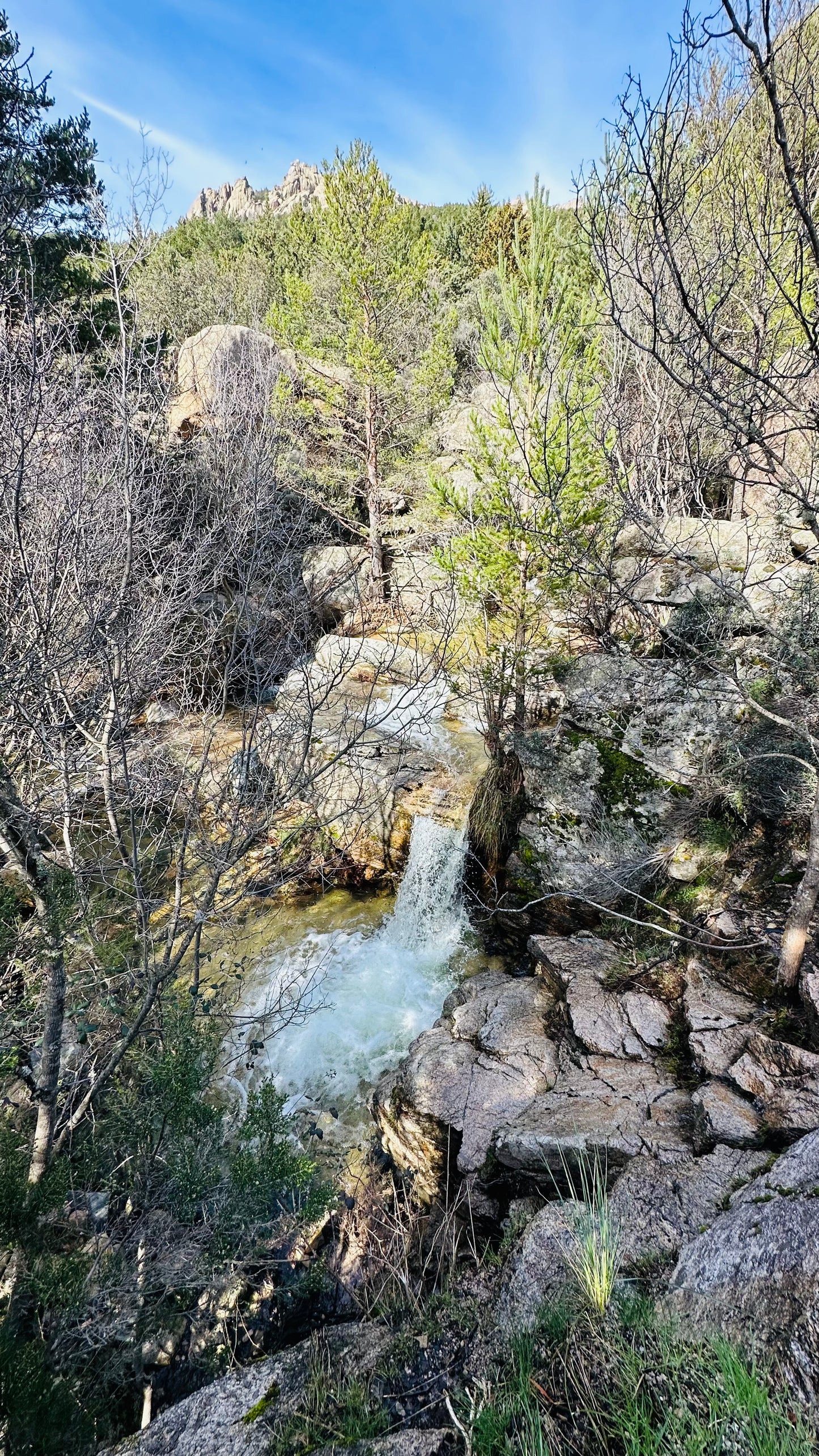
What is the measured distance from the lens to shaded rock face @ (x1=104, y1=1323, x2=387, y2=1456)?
2.19 m

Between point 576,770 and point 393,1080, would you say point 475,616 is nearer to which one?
point 576,770

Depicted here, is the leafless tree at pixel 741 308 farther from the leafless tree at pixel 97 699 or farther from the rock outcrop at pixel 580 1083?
the leafless tree at pixel 97 699

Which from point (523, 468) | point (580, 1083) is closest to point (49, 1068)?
point (580, 1083)

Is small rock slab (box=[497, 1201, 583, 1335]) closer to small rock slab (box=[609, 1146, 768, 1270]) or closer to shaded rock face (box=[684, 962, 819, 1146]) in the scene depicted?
small rock slab (box=[609, 1146, 768, 1270])

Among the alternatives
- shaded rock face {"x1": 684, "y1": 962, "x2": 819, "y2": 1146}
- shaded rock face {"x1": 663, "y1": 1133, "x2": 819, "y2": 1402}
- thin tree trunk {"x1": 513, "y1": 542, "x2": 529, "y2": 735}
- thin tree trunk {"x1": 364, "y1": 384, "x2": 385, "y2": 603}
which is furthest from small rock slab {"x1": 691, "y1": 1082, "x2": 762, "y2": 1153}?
thin tree trunk {"x1": 364, "y1": 384, "x2": 385, "y2": 603}

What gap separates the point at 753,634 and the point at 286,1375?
6430 mm

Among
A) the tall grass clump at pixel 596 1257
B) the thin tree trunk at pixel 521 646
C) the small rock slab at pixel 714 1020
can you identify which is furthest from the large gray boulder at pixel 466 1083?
the thin tree trunk at pixel 521 646

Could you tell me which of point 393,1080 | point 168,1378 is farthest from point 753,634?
point 168,1378

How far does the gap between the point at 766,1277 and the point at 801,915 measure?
234 cm

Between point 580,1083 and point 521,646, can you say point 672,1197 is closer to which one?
point 580,1083

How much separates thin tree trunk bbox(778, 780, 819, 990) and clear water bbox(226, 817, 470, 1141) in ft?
11.6

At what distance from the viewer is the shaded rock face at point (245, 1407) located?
2.19 m

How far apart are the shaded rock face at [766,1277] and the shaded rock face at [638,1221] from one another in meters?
0.24

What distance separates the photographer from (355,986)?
673 centimetres
